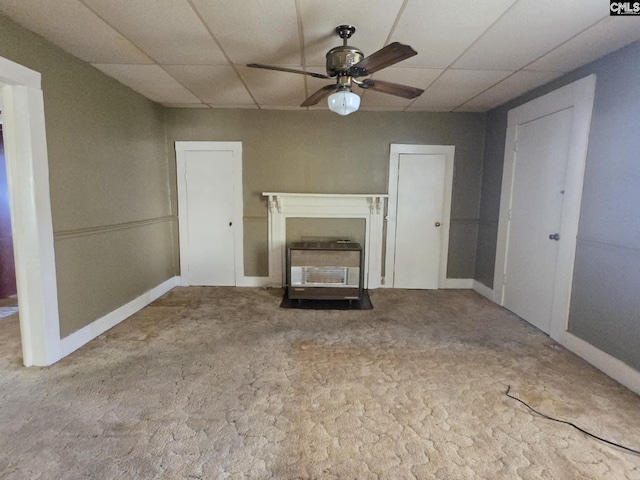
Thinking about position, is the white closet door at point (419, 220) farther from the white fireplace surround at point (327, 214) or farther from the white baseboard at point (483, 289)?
the white baseboard at point (483, 289)

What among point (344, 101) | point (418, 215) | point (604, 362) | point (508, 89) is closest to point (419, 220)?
point (418, 215)

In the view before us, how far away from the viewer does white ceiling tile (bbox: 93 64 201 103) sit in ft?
8.95

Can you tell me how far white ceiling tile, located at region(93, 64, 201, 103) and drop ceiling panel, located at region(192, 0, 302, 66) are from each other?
33.9 inches

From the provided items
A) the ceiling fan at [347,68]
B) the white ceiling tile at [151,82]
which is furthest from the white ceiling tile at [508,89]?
the white ceiling tile at [151,82]

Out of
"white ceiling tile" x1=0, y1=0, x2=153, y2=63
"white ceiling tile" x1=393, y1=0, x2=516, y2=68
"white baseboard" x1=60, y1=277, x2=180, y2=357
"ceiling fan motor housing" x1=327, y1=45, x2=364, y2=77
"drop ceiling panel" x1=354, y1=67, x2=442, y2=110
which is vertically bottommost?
"white baseboard" x1=60, y1=277, x2=180, y2=357

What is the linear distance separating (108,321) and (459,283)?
4143mm

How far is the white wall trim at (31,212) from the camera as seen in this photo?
2047 millimetres

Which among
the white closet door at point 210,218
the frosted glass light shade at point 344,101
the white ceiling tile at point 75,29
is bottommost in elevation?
the white closet door at point 210,218

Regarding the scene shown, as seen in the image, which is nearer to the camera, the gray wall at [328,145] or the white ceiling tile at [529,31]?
the white ceiling tile at [529,31]

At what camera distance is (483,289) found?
4.02 metres

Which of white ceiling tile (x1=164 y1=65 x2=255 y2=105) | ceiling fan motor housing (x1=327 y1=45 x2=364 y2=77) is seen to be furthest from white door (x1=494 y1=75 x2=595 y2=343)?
white ceiling tile (x1=164 y1=65 x2=255 y2=105)

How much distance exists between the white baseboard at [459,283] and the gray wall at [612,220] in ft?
5.48

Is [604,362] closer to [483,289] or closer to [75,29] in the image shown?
[483,289]

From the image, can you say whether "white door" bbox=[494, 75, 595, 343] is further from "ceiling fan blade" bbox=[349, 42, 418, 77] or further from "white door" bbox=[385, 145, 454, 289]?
"ceiling fan blade" bbox=[349, 42, 418, 77]
